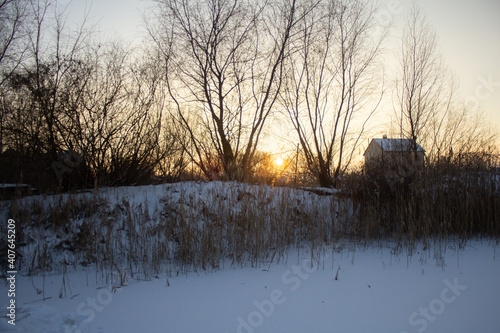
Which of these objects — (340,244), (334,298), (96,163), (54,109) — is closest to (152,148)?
(96,163)

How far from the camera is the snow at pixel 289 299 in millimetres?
2502

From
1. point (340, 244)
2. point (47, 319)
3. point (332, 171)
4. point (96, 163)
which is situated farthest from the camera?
point (332, 171)

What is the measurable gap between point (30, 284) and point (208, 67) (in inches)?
247

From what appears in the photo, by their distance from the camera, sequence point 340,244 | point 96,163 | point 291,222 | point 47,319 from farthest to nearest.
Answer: point 96,163
point 291,222
point 340,244
point 47,319

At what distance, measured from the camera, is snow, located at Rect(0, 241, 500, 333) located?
2.50 m

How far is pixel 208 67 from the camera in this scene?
316 inches

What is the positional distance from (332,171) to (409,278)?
579cm

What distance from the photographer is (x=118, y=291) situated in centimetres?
323

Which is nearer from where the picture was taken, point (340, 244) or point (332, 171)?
point (340, 244)

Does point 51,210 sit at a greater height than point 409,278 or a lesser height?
greater

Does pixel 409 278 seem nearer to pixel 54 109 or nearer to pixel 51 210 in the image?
pixel 51 210

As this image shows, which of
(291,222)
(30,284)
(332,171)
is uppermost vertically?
(332,171)

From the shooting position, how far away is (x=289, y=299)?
298 centimetres

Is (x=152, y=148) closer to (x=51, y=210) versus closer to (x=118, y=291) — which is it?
(x=51, y=210)
